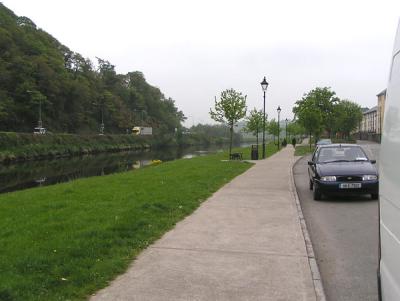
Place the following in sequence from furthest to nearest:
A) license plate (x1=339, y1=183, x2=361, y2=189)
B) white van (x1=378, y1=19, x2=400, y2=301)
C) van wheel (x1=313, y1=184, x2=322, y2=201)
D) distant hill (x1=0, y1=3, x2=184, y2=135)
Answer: distant hill (x1=0, y1=3, x2=184, y2=135)
van wheel (x1=313, y1=184, x2=322, y2=201)
license plate (x1=339, y1=183, x2=361, y2=189)
white van (x1=378, y1=19, x2=400, y2=301)

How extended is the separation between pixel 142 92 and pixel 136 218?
439ft

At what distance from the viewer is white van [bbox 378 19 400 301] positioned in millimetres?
2701

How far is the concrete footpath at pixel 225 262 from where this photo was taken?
475cm

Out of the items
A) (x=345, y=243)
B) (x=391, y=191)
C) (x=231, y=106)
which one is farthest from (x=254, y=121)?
(x=391, y=191)

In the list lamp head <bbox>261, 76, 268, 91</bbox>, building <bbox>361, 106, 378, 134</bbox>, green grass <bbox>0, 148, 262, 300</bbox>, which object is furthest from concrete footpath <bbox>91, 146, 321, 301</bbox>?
building <bbox>361, 106, 378, 134</bbox>

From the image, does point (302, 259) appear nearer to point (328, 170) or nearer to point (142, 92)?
point (328, 170)

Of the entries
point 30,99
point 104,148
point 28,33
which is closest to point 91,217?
point 104,148

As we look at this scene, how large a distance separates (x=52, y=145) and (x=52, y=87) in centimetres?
2556

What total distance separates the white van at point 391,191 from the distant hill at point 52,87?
70655mm

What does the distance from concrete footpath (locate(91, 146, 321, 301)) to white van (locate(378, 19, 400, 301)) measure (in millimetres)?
1781

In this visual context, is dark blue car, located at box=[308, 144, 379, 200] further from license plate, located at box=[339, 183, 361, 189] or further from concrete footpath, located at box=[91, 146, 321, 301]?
concrete footpath, located at box=[91, 146, 321, 301]

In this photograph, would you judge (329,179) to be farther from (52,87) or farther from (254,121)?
(52,87)

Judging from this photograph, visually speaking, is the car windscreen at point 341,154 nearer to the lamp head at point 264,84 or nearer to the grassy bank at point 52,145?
the lamp head at point 264,84

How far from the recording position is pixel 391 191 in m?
2.86
